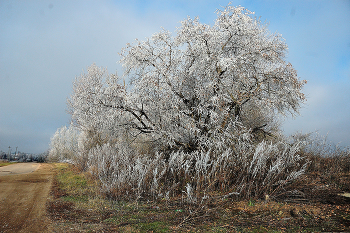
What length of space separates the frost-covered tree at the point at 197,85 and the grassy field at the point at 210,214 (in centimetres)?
327

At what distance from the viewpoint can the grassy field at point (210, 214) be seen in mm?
4715

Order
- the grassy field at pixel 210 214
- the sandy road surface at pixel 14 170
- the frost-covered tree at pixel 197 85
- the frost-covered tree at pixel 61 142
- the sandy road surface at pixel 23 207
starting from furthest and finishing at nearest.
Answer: the frost-covered tree at pixel 61 142, the sandy road surface at pixel 14 170, the frost-covered tree at pixel 197 85, the sandy road surface at pixel 23 207, the grassy field at pixel 210 214

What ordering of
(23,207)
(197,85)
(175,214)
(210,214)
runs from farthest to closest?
(197,85) < (23,207) < (175,214) < (210,214)

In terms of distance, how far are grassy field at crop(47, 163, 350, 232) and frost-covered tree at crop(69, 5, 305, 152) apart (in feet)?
10.7

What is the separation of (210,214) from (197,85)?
5.50 m

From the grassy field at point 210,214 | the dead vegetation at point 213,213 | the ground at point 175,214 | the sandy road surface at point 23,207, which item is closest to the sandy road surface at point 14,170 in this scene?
the sandy road surface at point 23,207

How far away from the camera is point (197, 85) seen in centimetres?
948

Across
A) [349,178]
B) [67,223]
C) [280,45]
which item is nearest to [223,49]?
[280,45]

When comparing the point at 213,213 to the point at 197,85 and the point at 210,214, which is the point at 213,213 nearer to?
the point at 210,214

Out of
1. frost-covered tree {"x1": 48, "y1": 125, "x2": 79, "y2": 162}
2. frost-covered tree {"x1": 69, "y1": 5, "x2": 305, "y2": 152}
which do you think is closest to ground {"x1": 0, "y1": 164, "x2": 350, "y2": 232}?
frost-covered tree {"x1": 69, "y1": 5, "x2": 305, "y2": 152}

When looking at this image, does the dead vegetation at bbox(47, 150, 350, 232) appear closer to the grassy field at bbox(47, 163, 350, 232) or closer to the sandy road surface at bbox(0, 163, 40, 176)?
the grassy field at bbox(47, 163, 350, 232)

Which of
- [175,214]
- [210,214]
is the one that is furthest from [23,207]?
[210,214]

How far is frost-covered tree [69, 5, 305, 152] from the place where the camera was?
9.42 meters

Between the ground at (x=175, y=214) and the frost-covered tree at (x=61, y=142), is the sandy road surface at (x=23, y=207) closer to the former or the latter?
the ground at (x=175, y=214)
